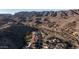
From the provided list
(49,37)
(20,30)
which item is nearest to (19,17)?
(20,30)
